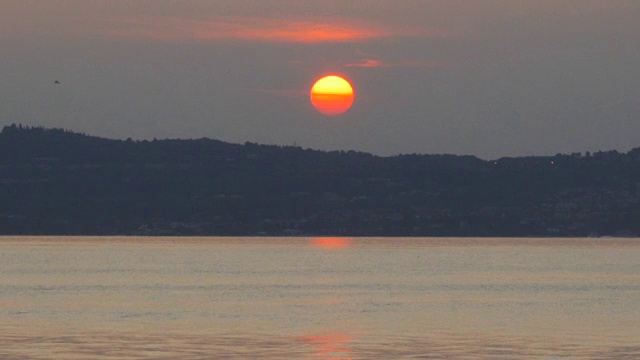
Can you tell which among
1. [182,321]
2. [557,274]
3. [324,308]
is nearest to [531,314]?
[324,308]

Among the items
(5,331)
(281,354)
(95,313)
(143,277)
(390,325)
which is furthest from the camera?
(143,277)

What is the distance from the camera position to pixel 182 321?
64.0m

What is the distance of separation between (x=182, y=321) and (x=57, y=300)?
1825cm

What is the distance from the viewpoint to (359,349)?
51.3m

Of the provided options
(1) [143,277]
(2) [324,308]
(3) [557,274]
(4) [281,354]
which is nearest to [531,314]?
(2) [324,308]

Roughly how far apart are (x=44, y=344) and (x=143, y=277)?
65.5 meters

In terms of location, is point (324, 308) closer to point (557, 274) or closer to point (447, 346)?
point (447, 346)

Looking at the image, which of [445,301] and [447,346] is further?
[445,301]

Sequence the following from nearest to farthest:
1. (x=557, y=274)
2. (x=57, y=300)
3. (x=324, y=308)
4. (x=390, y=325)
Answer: (x=390, y=325) → (x=324, y=308) → (x=57, y=300) → (x=557, y=274)

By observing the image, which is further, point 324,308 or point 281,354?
point 324,308

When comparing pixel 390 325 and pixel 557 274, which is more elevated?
pixel 557 274

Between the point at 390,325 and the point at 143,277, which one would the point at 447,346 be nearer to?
the point at 390,325

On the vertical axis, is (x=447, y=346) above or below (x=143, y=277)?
below

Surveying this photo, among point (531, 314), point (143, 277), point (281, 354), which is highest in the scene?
point (143, 277)
